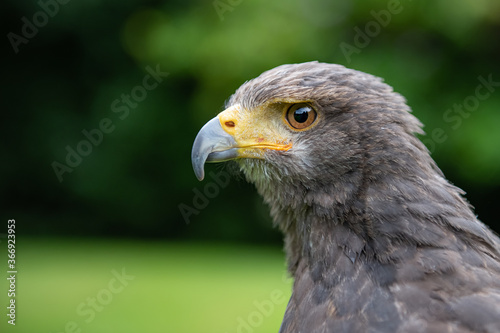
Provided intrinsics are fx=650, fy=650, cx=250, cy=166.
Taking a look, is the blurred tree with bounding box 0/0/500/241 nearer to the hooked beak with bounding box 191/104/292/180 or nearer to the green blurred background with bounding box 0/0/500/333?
the green blurred background with bounding box 0/0/500/333

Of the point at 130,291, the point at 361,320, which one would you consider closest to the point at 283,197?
the point at 361,320

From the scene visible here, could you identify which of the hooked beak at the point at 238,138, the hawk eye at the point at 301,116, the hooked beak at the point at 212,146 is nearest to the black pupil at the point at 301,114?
the hawk eye at the point at 301,116

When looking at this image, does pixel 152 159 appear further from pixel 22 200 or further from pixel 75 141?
pixel 22 200

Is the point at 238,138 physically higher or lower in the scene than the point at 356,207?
higher

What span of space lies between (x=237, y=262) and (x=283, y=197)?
23.2ft

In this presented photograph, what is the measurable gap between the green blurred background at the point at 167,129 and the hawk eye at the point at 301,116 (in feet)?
14.0

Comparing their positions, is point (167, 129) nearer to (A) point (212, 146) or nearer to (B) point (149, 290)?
(B) point (149, 290)

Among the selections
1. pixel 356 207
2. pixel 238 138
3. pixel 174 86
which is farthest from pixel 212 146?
pixel 174 86

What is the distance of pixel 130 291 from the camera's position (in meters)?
8.88

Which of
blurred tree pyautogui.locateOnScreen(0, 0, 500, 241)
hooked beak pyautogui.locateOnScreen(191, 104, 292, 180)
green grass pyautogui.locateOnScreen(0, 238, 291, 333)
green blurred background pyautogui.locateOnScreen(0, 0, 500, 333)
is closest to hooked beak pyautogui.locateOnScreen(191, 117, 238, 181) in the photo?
hooked beak pyautogui.locateOnScreen(191, 104, 292, 180)

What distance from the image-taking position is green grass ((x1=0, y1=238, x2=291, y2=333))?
7.46 meters

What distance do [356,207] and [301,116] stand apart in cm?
58

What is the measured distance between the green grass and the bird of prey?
302 cm

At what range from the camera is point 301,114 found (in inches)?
133
